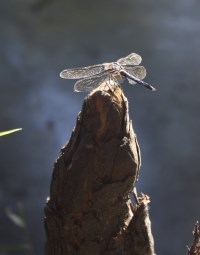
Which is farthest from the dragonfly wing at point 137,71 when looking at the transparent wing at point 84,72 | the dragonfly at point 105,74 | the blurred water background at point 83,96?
the blurred water background at point 83,96

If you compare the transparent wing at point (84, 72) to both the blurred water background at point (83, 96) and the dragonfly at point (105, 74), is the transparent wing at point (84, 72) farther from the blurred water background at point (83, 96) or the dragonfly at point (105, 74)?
the blurred water background at point (83, 96)

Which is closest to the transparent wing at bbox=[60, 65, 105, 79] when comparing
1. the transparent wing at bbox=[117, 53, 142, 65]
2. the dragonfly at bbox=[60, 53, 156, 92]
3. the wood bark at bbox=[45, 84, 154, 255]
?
the dragonfly at bbox=[60, 53, 156, 92]

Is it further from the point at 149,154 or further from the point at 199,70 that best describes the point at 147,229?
the point at 199,70

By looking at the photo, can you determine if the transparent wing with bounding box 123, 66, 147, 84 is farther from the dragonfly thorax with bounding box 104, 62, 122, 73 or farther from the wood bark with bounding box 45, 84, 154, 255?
the wood bark with bounding box 45, 84, 154, 255

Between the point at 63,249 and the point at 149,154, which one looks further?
the point at 149,154

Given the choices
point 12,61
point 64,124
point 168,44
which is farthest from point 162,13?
point 64,124

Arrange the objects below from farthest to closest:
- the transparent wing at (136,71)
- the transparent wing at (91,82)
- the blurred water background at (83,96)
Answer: the blurred water background at (83,96)
the transparent wing at (136,71)
the transparent wing at (91,82)

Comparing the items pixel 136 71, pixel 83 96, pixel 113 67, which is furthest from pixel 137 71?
pixel 83 96
